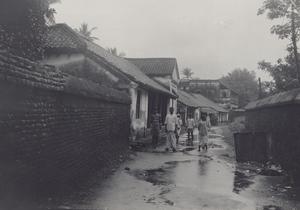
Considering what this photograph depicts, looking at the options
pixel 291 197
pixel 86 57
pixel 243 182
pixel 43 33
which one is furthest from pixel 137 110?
pixel 291 197

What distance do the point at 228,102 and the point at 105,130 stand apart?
70.4 meters

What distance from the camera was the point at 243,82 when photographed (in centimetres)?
9831

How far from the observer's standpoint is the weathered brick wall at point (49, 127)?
16.6 ft

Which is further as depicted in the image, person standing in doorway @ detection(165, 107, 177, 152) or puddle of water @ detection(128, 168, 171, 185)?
person standing in doorway @ detection(165, 107, 177, 152)

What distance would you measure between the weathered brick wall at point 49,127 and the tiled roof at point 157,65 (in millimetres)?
23960

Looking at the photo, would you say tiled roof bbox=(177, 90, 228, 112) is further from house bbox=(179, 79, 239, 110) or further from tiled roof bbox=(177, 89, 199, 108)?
house bbox=(179, 79, 239, 110)

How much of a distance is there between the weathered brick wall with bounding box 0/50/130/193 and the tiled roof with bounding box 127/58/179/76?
943 inches

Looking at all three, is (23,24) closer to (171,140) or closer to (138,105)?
(138,105)

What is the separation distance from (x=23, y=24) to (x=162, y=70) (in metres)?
17.5

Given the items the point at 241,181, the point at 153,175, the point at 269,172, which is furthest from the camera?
the point at 269,172

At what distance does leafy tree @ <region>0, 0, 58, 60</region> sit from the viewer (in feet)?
60.3

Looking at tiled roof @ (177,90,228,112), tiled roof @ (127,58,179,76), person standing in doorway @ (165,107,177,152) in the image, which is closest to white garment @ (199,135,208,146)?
person standing in doorway @ (165,107,177,152)

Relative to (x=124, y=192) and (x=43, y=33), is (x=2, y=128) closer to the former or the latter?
(x=124, y=192)

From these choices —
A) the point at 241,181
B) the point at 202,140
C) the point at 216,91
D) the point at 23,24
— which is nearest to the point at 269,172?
the point at 241,181
